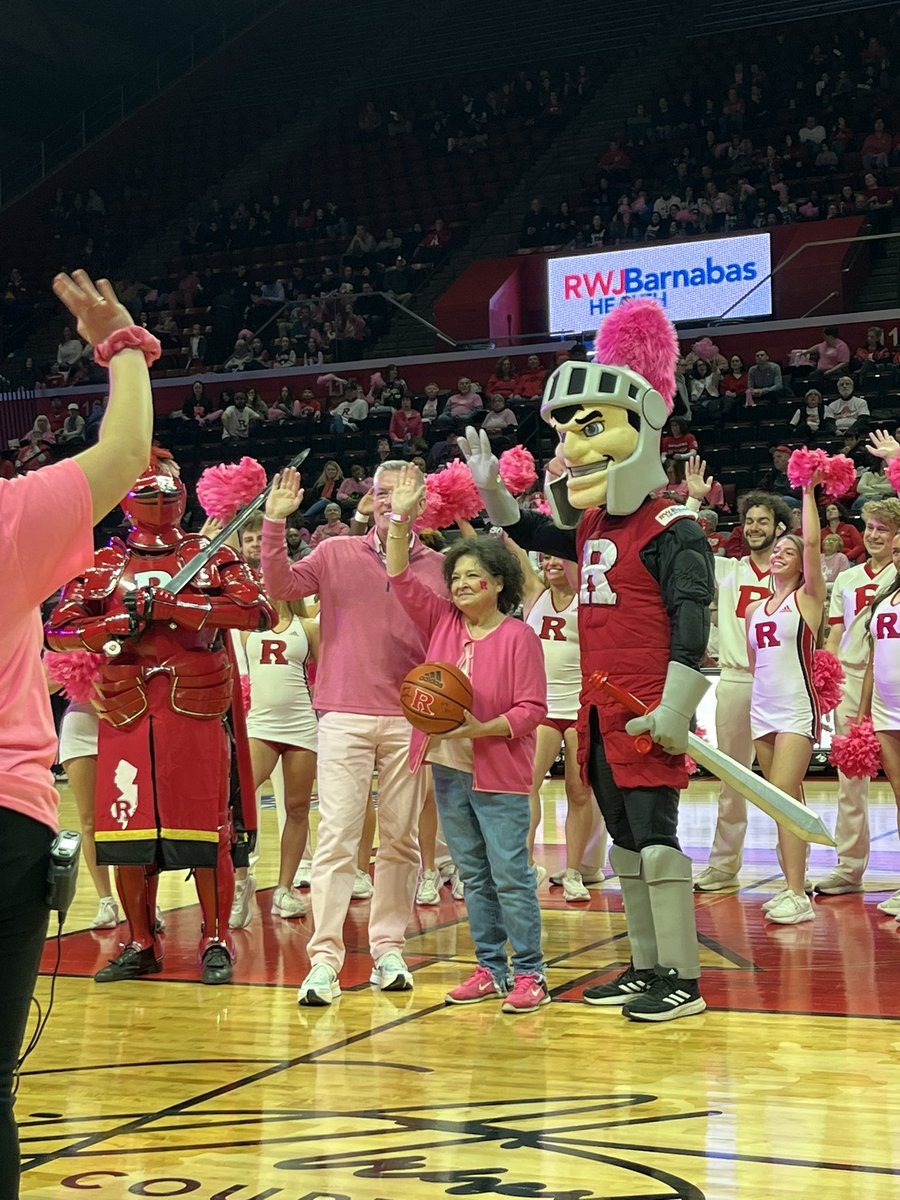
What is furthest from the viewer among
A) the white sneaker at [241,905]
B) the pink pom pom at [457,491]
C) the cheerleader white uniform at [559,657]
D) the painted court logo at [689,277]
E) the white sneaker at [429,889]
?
the painted court logo at [689,277]

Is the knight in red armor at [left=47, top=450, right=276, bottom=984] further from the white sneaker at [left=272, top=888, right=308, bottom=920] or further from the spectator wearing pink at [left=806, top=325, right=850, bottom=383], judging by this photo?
the spectator wearing pink at [left=806, top=325, right=850, bottom=383]

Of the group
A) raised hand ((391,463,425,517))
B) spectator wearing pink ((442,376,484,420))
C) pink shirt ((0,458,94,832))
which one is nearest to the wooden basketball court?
pink shirt ((0,458,94,832))

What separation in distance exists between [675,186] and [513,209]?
306 cm

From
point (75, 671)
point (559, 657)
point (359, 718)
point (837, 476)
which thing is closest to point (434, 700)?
point (359, 718)

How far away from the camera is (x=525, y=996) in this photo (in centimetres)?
525

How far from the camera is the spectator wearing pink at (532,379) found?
18.4 m

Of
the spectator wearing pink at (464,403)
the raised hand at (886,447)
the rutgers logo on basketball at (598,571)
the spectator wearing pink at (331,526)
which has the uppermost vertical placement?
the spectator wearing pink at (464,403)

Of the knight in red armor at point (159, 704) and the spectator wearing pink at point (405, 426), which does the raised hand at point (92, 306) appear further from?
the spectator wearing pink at point (405, 426)

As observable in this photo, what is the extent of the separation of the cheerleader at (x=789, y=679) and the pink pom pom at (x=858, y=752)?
26 cm

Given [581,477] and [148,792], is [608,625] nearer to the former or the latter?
[581,477]

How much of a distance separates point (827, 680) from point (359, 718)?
2862 mm

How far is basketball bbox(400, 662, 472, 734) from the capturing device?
513cm

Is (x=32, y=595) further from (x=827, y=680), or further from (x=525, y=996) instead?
(x=827, y=680)

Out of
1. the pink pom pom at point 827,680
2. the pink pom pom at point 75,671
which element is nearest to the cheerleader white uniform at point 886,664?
the pink pom pom at point 827,680
